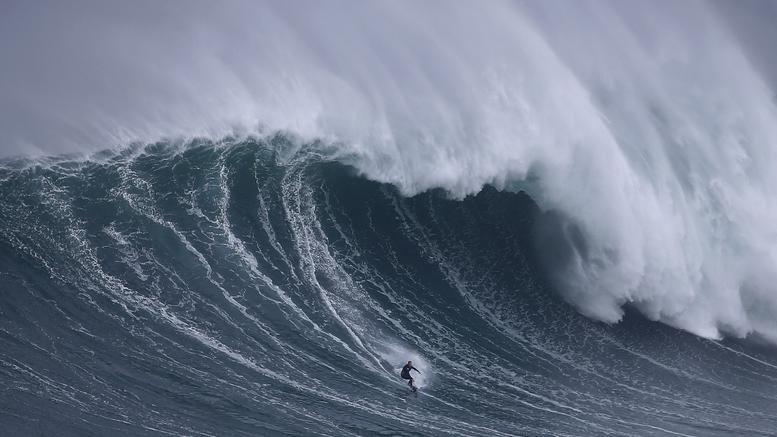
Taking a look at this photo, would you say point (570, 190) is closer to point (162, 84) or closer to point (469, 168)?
point (469, 168)

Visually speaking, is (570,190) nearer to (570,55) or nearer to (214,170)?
(570,55)

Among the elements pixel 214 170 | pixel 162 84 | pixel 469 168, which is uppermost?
pixel 469 168

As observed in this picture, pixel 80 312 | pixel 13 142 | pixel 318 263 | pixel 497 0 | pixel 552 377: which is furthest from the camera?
pixel 497 0

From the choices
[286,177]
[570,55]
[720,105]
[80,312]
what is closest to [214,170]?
[286,177]

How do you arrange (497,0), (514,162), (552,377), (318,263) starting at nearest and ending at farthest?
(552,377) < (318,263) < (514,162) < (497,0)

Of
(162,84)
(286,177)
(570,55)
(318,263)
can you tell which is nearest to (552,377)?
(318,263)

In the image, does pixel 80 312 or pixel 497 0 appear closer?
pixel 80 312

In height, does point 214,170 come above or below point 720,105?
below
